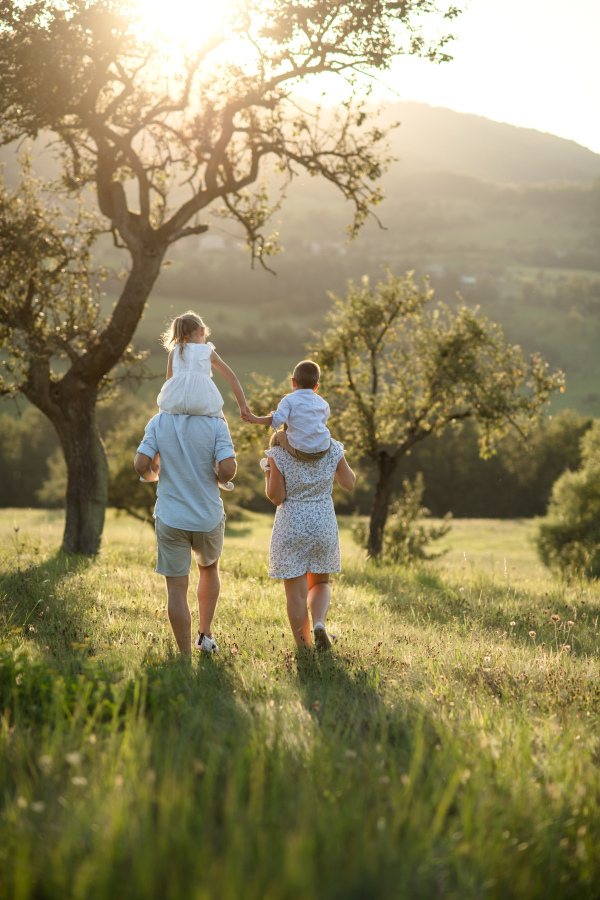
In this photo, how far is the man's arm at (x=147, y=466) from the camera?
207 inches

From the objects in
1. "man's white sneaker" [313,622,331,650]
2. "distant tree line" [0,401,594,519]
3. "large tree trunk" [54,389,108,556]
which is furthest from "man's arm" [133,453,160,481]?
"distant tree line" [0,401,594,519]

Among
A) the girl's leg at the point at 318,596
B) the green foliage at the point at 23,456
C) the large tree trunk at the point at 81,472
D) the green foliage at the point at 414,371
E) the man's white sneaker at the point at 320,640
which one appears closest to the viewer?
the man's white sneaker at the point at 320,640

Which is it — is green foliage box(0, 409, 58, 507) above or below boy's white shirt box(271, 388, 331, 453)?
below

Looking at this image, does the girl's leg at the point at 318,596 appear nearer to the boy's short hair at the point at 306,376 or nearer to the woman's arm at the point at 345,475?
the woman's arm at the point at 345,475

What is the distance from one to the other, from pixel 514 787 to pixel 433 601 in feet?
16.6

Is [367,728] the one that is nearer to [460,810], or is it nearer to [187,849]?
[460,810]

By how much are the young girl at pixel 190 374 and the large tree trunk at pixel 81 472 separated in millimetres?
6558

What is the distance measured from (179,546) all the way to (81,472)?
23.0 ft

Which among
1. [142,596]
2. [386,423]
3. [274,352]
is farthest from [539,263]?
[142,596]

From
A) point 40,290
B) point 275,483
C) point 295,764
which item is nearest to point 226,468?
point 275,483

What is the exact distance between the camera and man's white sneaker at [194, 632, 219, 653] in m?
5.38

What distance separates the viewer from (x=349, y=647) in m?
5.68

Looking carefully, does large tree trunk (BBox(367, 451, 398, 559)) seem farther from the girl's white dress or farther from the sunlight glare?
the girl's white dress

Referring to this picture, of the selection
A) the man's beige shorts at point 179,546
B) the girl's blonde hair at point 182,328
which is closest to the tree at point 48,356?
the girl's blonde hair at point 182,328
